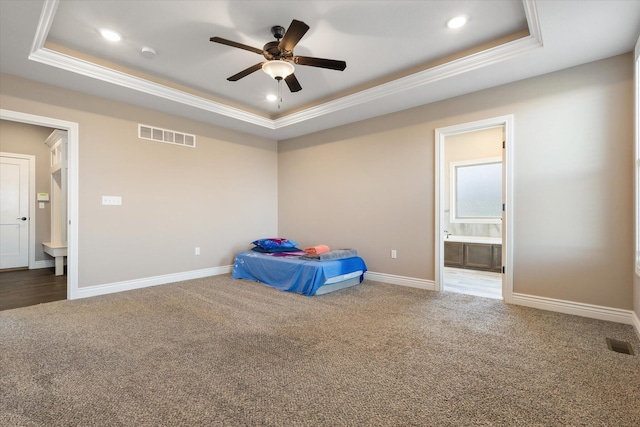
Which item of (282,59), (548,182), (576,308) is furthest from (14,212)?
(576,308)

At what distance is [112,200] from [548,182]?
5.39 m

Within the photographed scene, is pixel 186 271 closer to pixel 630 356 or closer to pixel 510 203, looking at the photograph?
pixel 510 203

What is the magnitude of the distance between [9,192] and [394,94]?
7233 millimetres

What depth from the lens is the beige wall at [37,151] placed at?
575cm

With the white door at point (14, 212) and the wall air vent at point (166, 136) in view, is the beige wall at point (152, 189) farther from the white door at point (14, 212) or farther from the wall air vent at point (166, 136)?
the white door at point (14, 212)

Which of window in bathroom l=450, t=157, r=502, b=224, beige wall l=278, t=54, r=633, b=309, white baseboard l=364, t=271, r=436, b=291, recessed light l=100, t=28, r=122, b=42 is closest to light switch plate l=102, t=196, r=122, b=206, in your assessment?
recessed light l=100, t=28, r=122, b=42

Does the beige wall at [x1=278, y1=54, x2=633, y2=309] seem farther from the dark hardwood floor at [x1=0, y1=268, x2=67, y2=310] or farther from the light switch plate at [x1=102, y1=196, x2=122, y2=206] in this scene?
the dark hardwood floor at [x1=0, y1=268, x2=67, y2=310]

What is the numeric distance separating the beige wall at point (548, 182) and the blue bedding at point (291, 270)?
2.70 ft

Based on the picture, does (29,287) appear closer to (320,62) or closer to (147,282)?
(147,282)

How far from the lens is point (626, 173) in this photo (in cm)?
293

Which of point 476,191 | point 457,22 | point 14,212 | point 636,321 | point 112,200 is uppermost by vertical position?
point 457,22

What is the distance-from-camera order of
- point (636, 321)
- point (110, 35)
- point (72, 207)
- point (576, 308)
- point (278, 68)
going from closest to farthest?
point (636, 321), point (278, 68), point (110, 35), point (576, 308), point (72, 207)

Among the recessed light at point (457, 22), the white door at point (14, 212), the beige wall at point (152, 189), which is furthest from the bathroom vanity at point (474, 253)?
the white door at point (14, 212)

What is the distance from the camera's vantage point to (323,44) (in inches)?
126
